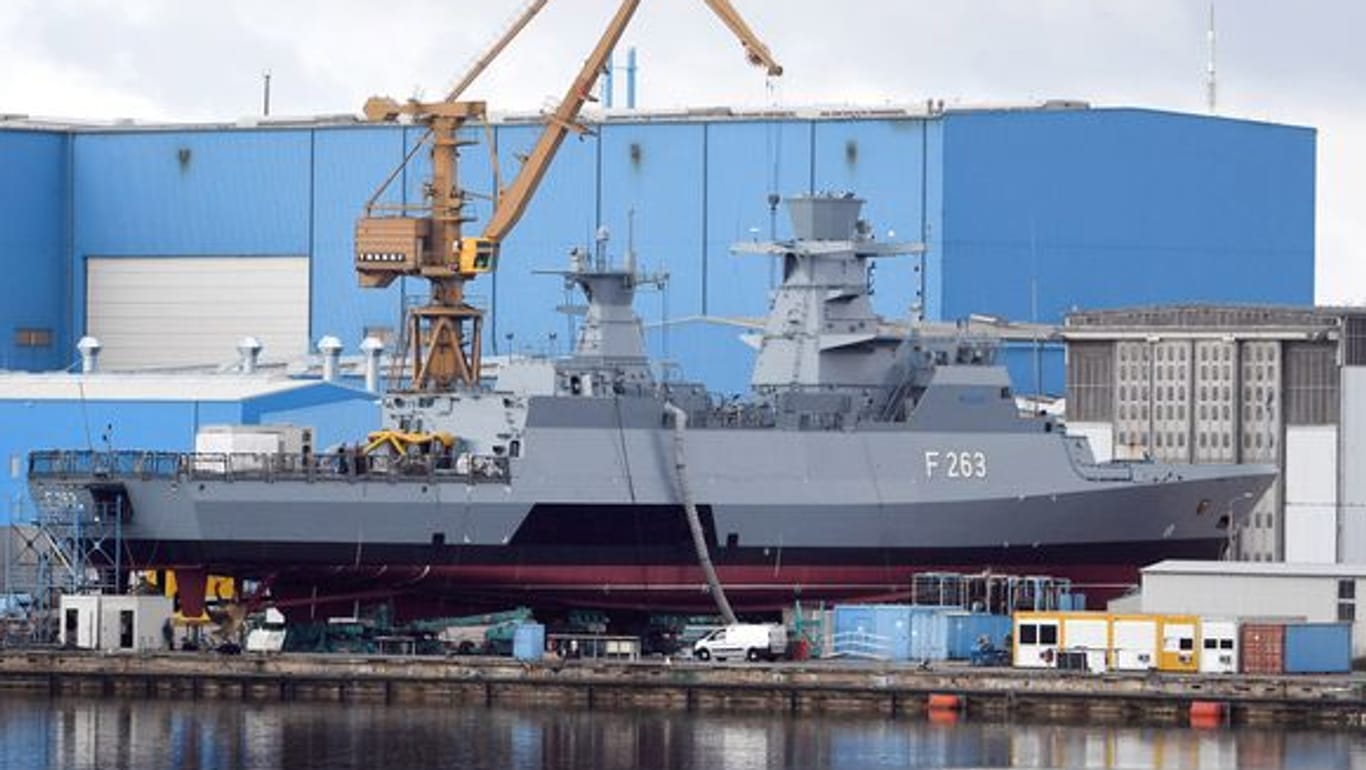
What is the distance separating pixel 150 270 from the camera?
11700 cm

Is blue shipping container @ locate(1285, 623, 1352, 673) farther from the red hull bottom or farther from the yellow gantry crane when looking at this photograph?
the yellow gantry crane

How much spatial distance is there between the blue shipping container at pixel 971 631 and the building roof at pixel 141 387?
83.0ft

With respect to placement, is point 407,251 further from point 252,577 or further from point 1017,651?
point 1017,651

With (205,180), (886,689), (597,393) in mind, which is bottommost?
(886,689)

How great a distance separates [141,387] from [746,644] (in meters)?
27.3

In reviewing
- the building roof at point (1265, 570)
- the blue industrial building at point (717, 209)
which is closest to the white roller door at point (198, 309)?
the blue industrial building at point (717, 209)

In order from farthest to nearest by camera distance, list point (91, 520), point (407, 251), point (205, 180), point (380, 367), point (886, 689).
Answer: point (205, 180) → point (380, 367) → point (407, 251) → point (91, 520) → point (886, 689)

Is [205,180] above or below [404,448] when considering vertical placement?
above

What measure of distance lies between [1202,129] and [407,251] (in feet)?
105

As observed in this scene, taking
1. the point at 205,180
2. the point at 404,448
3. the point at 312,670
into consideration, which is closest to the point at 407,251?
the point at 404,448

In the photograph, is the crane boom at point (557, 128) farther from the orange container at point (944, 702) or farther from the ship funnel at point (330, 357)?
the orange container at point (944, 702)

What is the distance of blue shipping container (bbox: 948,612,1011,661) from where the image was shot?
7644cm

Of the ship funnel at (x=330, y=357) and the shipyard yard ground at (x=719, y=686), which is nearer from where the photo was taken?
the shipyard yard ground at (x=719, y=686)

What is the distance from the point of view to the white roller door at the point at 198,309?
115438mm
